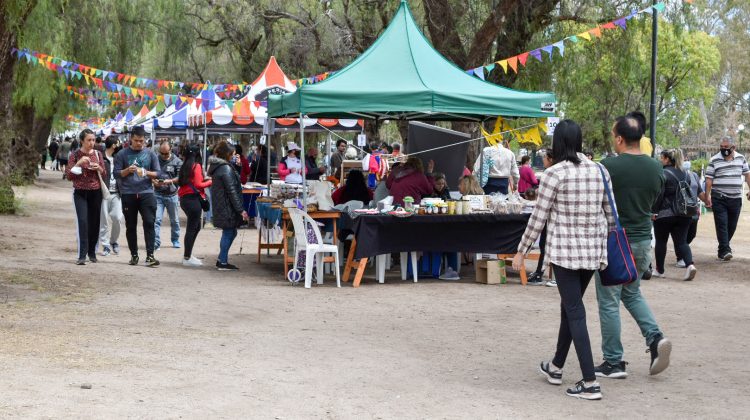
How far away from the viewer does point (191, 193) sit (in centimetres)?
1439

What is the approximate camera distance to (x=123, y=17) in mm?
28531

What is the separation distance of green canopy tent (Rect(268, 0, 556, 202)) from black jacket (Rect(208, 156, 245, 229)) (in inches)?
41.6

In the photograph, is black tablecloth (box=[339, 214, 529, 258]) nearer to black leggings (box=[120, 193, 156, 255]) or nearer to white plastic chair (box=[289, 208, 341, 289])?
white plastic chair (box=[289, 208, 341, 289])

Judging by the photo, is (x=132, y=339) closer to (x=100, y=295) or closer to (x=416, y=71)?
(x=100, y=295)

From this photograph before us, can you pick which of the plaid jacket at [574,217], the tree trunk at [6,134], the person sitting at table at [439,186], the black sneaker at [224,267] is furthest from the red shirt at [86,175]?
the plaid jacket at [574,217]

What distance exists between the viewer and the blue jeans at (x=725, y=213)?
51.1 feet

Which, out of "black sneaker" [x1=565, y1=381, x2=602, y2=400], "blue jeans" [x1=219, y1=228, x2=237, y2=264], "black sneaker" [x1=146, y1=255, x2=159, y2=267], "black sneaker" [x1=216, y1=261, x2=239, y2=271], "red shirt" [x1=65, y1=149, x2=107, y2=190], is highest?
"red shirt" [x1=65, y1=149, x2=107, y2=190]

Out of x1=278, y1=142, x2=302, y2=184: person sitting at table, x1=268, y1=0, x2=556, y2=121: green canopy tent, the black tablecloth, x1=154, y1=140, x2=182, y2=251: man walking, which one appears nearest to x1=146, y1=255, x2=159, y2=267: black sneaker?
x1=154, y1=140, x2=182, y2=251: man walking

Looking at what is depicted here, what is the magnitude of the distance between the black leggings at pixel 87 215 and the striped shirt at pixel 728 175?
29.3ft

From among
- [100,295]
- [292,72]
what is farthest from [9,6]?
[292,72]

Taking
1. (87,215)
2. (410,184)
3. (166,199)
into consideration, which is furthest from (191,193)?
(410,184)

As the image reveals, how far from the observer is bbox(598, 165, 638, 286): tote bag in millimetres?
6844

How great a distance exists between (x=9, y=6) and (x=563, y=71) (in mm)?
14379

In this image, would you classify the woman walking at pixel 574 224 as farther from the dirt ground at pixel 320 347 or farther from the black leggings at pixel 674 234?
the black leggings at pixel 674 234
